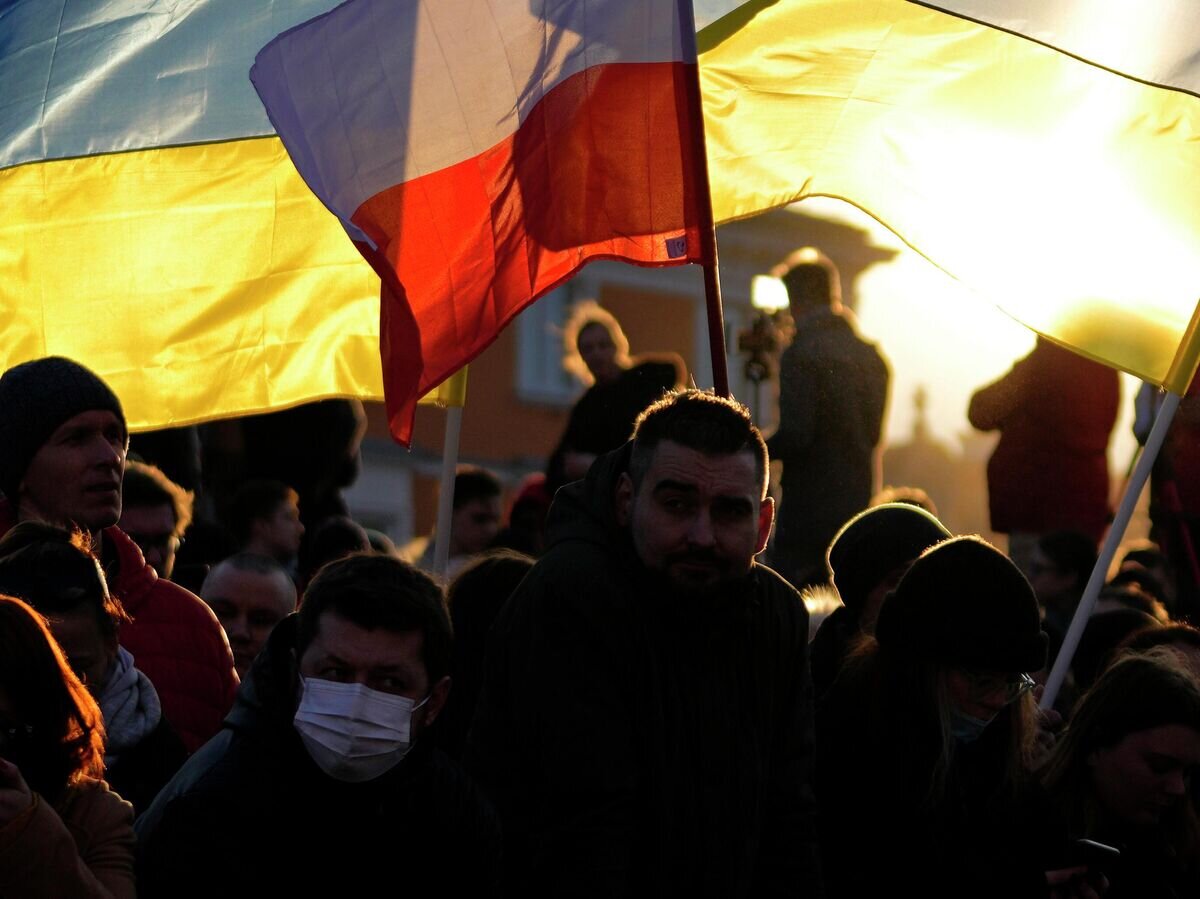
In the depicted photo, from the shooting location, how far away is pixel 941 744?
5559 mm

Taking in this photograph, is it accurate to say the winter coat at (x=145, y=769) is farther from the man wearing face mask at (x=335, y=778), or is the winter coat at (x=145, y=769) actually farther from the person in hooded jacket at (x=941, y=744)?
the person in hooded jacket at (x=941, y=744)

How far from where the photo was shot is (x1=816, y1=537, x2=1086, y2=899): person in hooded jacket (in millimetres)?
5520

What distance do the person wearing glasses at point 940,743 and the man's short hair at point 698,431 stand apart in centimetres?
71

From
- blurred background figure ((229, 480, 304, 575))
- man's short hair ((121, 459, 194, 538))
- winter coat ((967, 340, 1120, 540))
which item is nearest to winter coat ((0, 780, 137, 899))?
man's short hair ((121, 459, 194, 538))

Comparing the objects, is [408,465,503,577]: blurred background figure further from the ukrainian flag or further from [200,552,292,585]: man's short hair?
[200,552,292,585]: man's short hair

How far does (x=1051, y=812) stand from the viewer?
5.75 m

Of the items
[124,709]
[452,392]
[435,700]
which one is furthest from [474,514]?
[435,700]

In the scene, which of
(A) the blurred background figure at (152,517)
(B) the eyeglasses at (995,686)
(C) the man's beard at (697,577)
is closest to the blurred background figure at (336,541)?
(A) the blurred background figure at (152,517)

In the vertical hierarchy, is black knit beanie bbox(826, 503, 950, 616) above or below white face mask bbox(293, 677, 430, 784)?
below

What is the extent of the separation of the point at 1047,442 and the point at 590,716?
5.14 metres

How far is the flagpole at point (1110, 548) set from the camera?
6.59m

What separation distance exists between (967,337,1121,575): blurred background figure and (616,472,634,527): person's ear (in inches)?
184

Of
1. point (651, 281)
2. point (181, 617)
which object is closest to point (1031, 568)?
point (181, 617)

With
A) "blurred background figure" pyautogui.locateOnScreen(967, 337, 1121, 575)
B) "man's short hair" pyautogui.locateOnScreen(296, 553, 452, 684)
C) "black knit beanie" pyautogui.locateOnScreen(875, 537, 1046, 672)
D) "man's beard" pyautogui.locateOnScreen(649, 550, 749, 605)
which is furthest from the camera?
"blurred background figure" pyautogui.locateOnScreen(967, 337, 1121, 575)
